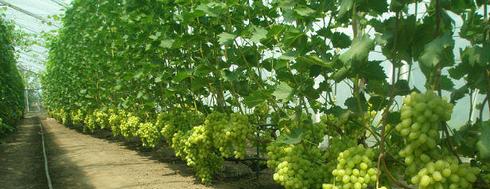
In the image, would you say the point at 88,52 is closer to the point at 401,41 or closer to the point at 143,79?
the point at 143,79

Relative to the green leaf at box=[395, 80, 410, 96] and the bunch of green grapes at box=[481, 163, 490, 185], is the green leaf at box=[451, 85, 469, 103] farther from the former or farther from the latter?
the bunch of green grapes at box=[481, 163, 490, 185]

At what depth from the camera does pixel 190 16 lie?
442 centimetres

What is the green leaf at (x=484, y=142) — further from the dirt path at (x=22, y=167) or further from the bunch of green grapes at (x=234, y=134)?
the dirt path at (x=22, y=167)

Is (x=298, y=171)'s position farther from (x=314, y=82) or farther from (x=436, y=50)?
(x=436, y=50)

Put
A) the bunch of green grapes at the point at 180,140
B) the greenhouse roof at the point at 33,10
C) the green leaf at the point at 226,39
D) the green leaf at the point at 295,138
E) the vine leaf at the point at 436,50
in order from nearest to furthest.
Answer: the vine leaf at the point at 436,50 < the green leaf at the point at 295,138 < the green leaf at the point at 226,39 < the bunch of green grapes at the point at 180,140 < the greenhouse roof at the point at 33,10

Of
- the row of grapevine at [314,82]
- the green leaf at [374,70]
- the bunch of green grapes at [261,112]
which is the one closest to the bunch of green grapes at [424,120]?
the row of grapevine at [314,82]

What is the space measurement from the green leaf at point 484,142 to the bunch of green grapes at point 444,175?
16 centimetres

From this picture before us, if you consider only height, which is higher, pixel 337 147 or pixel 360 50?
pixel 360 50

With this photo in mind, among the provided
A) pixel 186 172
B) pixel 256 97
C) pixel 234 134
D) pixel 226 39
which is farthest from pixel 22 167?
pixel 256 97

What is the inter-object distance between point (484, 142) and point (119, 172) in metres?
6.32

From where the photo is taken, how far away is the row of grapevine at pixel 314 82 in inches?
76.8

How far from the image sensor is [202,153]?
5336mm

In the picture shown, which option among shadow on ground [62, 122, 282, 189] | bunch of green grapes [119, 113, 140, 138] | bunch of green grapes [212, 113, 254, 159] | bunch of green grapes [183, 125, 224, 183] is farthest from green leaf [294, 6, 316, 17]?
bunch of green grapes [119, 113, 140, 138]

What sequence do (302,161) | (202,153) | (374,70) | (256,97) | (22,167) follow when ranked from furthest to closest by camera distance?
(22,167) < (202,153) < (256,97) < (302,161) < (374,70)
